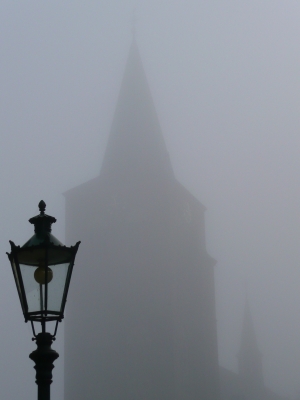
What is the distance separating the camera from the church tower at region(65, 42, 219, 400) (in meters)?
42.6

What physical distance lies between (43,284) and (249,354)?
68.4 meters

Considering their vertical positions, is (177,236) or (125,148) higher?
(125,148)

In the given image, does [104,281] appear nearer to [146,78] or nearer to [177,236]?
[177,236]

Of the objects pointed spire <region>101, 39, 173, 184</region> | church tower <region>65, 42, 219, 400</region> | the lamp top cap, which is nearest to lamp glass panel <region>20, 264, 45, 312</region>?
the lamp top cap

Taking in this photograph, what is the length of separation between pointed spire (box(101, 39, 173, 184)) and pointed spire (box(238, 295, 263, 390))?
30382mm

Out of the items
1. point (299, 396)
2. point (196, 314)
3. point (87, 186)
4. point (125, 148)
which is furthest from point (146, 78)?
point (299, 396)

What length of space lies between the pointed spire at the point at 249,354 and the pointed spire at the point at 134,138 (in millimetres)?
30382

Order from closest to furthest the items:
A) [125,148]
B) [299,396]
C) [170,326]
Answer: [170,326] → [125,148] → [299,396]

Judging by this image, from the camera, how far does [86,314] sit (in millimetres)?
44750

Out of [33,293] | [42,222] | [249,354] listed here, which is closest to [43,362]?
[33,293]

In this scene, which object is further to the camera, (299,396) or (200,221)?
(299,396)

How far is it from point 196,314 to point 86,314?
764cm

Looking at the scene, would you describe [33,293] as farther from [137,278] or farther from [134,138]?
[134,138]

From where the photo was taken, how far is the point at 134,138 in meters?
46.2
